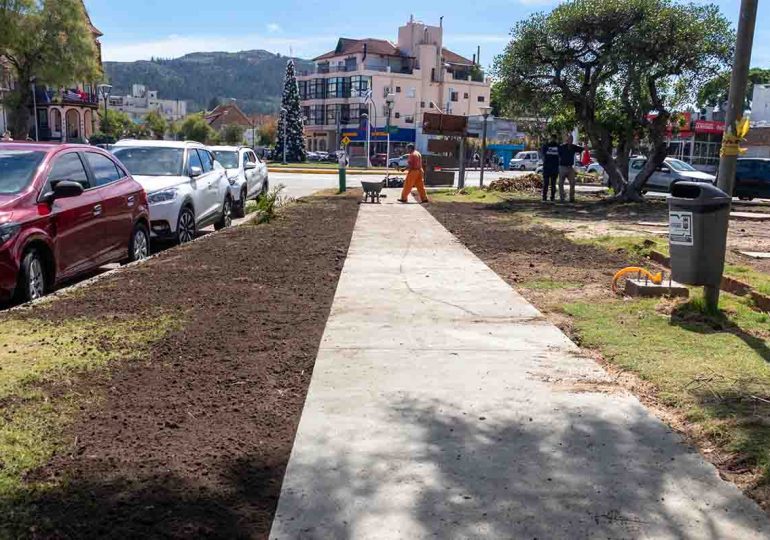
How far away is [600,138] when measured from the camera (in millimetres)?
24188

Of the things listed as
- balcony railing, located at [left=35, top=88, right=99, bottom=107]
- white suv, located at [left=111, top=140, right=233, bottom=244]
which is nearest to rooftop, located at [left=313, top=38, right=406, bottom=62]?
balcony railing, located at [left=35, top=88, right=99, bottom=107]

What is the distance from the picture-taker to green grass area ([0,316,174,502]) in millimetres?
3654

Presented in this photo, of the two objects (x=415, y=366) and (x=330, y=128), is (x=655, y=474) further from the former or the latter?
(x=330, y=128)

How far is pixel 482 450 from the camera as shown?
3879mm

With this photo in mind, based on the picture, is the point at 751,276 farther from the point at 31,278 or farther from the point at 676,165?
the point at 676,165

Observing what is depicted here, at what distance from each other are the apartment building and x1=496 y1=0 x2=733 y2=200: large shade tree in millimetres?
67585

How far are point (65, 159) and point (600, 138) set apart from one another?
19.2 meters

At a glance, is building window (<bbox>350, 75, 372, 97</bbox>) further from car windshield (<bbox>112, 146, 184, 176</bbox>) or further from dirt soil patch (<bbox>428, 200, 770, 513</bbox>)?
car windshield (<bbox>112, 146, 184, 176</bbox>)

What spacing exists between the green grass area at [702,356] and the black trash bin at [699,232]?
1.08ft

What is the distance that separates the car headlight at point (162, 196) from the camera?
11414mm

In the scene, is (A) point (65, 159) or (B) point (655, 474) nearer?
(B) point (655, 474)

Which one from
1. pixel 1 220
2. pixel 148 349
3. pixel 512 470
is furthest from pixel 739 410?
pixel 1 220

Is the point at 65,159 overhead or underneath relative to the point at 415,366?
overhead

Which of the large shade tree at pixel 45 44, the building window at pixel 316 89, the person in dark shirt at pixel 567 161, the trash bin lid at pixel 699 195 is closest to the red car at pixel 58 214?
the trash bin lid at pixel 699 195
